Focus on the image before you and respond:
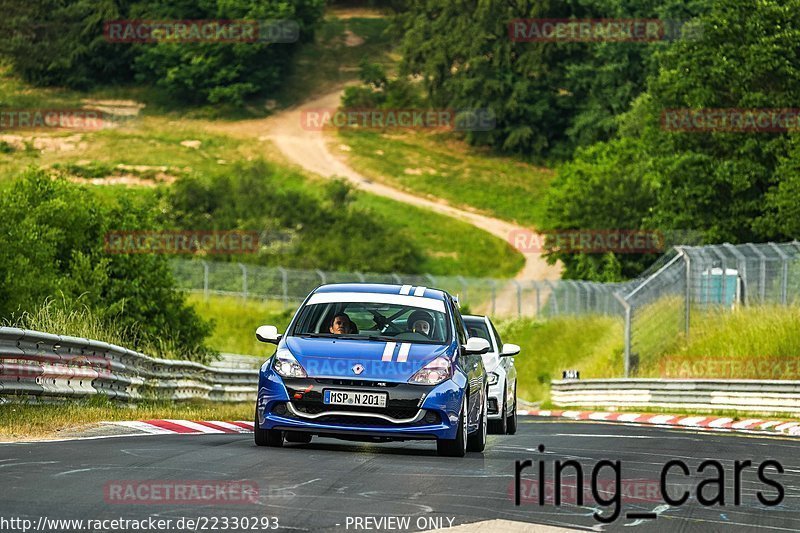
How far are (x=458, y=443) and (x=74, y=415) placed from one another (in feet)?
15.4

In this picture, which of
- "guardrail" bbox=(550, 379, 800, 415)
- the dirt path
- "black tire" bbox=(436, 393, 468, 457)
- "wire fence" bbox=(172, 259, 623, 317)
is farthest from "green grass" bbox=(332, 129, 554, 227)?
"black tire" bbox=(436, 393, 468, 457)

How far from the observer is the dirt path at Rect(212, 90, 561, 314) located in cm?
9075

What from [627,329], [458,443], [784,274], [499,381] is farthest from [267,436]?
[627,329]

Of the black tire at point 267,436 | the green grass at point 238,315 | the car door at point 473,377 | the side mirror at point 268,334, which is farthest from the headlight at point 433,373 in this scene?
the green grass at point 238,315

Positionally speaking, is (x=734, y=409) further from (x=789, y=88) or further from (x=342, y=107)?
(x=342, y=107)

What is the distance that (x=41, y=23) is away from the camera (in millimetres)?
121125

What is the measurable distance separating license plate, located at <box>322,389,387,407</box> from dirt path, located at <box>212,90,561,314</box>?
7210 cm

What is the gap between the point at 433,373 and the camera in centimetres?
1484

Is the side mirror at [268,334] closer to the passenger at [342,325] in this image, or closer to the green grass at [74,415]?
the passenger at [342,325]

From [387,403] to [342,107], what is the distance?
104 m

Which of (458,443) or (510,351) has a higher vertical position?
(458,443)

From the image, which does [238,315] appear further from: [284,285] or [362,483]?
[362,483]

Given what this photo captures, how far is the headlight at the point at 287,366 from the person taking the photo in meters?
14.8

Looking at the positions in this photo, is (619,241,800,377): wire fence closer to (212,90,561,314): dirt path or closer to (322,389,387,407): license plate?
(322,389,387,407): license plate
